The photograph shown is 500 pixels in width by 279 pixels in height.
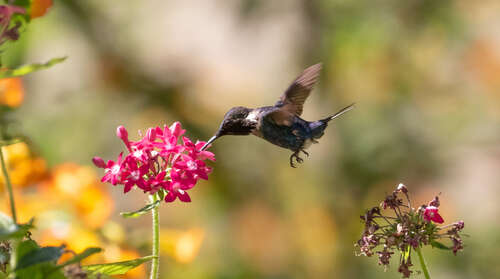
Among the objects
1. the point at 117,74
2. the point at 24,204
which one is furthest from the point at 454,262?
the point at 24,204

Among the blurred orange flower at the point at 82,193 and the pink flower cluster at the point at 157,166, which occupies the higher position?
the blurred orange flower at the point at 82,193

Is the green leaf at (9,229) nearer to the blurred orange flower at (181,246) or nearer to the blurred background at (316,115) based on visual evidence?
the blurred orange flower at (181,246)

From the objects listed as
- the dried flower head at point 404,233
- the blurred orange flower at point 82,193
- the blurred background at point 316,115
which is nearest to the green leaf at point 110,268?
the dried flower head at point 404,233

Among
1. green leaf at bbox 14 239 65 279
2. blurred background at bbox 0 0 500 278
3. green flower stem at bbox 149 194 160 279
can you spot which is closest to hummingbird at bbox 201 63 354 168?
green flower stem at bbox 149 194 160 279

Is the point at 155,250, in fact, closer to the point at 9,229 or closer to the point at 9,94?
the point at 9,229

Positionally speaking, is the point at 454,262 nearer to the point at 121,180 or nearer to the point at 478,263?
the point at 478,263
